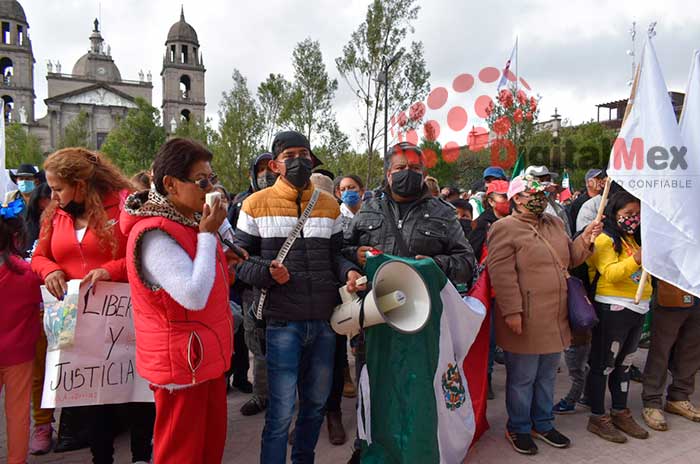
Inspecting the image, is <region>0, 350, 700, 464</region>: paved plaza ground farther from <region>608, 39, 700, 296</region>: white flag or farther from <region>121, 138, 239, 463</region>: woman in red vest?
<region>121, 138, 239, 463</region>: woman in red vest

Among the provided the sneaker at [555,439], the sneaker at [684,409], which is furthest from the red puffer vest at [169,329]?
the sneaker at [684,409]

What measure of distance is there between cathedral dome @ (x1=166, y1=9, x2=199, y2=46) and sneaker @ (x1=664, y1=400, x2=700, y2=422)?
3220 inches

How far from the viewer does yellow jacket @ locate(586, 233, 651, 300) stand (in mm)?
3725

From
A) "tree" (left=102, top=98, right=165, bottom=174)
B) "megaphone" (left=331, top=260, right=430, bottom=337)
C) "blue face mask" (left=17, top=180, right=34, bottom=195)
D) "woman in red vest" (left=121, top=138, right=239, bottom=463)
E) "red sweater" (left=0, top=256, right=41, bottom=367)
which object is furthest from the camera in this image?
"tree" (left=102, top=98, right=165, bottom=174)

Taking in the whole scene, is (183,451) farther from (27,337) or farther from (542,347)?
(542,347)

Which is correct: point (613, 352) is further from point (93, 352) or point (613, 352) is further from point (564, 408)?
point (93, 352)

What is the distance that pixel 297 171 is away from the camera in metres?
2.75

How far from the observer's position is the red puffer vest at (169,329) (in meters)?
2.04

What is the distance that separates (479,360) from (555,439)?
83 centimetres

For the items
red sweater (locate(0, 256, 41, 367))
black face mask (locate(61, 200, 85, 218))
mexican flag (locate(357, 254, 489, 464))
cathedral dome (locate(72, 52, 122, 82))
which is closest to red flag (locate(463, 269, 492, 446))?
mexican flag (locate(357, 254, 489, 464))

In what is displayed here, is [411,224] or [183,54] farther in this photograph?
[183,54]

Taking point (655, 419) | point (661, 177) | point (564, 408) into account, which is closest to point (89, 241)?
point (661, 177)

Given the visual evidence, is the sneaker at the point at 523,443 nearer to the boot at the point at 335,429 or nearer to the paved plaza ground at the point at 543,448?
the paved plaza ground at the point at 543,448

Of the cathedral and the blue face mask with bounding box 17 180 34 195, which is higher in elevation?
the cathedral
